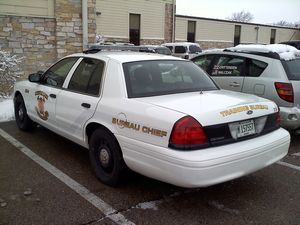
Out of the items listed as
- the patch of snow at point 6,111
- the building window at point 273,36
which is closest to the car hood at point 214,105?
the patch of snow at point 6,111

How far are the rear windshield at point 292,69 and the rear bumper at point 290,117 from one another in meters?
0.53

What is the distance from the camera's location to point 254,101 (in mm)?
3973

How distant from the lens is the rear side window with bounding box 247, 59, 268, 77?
6.10m

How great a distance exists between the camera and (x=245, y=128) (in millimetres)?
3623

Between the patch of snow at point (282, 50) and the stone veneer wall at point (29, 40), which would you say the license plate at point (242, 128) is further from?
the stone veneer wall at point (29, 40)

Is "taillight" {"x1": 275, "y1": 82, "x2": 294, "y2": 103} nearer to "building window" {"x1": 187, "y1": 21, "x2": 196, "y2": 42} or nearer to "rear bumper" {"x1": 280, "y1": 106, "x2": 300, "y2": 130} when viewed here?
"rear bumper" {"x1": 280, "y1": 106, "x2": 300, "y2": 130}

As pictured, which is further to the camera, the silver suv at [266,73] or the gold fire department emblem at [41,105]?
the silver suv at [266,73]

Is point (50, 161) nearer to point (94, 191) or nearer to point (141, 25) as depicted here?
point (94, 191)

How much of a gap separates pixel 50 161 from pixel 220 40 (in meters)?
27.5

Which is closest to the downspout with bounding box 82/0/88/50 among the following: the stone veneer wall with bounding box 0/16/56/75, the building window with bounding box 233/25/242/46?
the stone veneer wall with bounding box 0/16/56/75

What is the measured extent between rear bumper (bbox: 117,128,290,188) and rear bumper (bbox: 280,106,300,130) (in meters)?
1.99

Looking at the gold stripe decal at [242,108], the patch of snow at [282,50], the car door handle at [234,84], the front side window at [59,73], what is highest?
the patch of snow at [282,50]

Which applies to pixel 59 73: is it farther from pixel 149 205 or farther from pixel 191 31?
pixel 191 31

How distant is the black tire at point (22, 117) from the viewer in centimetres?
621
